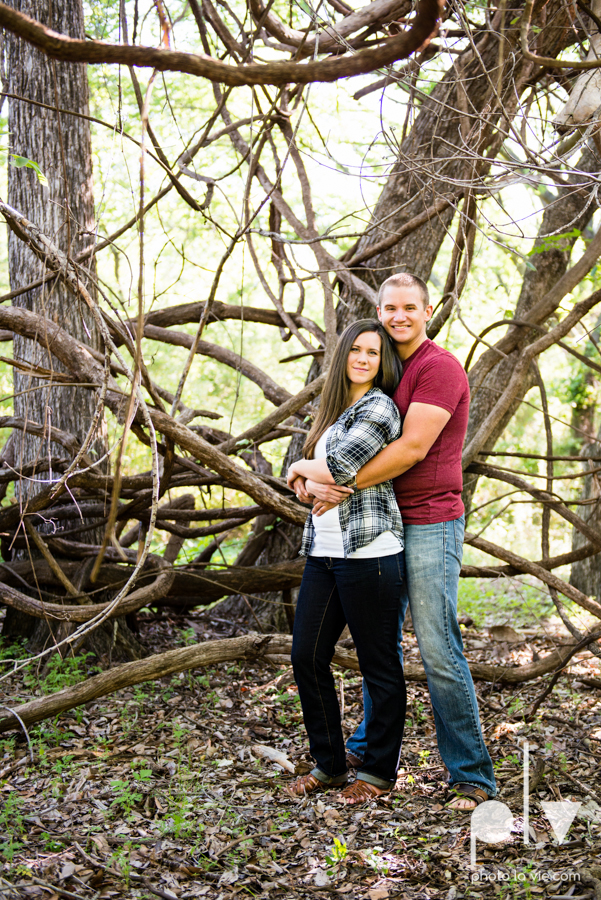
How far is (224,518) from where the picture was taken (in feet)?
13.9

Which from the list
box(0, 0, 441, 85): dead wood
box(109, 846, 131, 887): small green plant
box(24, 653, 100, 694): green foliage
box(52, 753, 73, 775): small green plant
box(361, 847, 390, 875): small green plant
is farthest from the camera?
box(24, 653, 100, 694): green foliage

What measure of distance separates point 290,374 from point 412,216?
1144 centimetres

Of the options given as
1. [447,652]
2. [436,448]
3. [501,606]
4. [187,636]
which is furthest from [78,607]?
[501,606]

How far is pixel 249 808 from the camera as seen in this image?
2.62 m

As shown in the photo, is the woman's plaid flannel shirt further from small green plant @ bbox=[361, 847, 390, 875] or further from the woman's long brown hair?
small green plant @ bbox=[361, 847, 390, 875]

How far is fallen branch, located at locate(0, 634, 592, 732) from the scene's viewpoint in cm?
297

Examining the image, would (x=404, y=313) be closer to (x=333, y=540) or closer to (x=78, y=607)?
(x=333, y=540)

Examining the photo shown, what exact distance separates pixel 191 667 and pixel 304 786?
806 mm

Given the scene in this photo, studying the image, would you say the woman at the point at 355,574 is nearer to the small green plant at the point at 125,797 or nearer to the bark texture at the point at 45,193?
the small green plant at the point at 125,797

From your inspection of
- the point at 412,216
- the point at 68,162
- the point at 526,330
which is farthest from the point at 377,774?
the point at 68,162

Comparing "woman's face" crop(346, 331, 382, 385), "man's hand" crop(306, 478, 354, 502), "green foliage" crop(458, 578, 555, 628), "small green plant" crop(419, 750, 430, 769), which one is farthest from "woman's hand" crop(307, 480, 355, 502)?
"green foliage" crop(458, 578, 555, 628)

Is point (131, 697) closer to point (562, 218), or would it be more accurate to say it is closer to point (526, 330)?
point (526, 330)

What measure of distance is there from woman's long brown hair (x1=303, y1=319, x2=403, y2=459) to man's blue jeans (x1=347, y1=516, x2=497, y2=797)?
0.57m

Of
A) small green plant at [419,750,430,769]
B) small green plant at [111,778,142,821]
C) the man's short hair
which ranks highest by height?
the man's short hair
